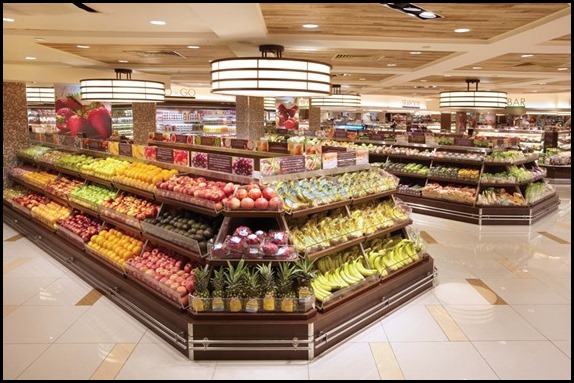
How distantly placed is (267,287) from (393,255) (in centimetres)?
205

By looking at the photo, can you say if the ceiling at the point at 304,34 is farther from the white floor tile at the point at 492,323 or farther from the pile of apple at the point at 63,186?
the white floor tile at the point at 492,323

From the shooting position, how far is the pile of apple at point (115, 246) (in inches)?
217

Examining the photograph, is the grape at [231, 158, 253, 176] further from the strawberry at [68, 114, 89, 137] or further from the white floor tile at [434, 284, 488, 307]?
the strawberry at [68, 114, 89, 137]

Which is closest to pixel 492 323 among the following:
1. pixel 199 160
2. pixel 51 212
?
pixel 199 160

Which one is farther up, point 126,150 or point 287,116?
point 287,116

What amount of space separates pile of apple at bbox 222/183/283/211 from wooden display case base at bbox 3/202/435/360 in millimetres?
1013

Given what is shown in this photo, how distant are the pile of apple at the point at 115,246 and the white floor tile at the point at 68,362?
118 cm

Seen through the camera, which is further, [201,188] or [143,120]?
[143,120]

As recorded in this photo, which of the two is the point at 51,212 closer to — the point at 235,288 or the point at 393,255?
the point at 235,288

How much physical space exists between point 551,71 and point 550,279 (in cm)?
539

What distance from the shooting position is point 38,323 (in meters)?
4.89

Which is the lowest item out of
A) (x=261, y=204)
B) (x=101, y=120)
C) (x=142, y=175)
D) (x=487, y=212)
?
(x=487, y=212)

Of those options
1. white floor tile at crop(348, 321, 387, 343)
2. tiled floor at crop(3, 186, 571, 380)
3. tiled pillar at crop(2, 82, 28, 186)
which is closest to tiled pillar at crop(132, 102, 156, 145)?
Answer: tiled pillar at crop(2, 82, 28, 186)

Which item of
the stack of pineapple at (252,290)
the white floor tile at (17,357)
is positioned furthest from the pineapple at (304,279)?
the white floor tile at (17,357)
